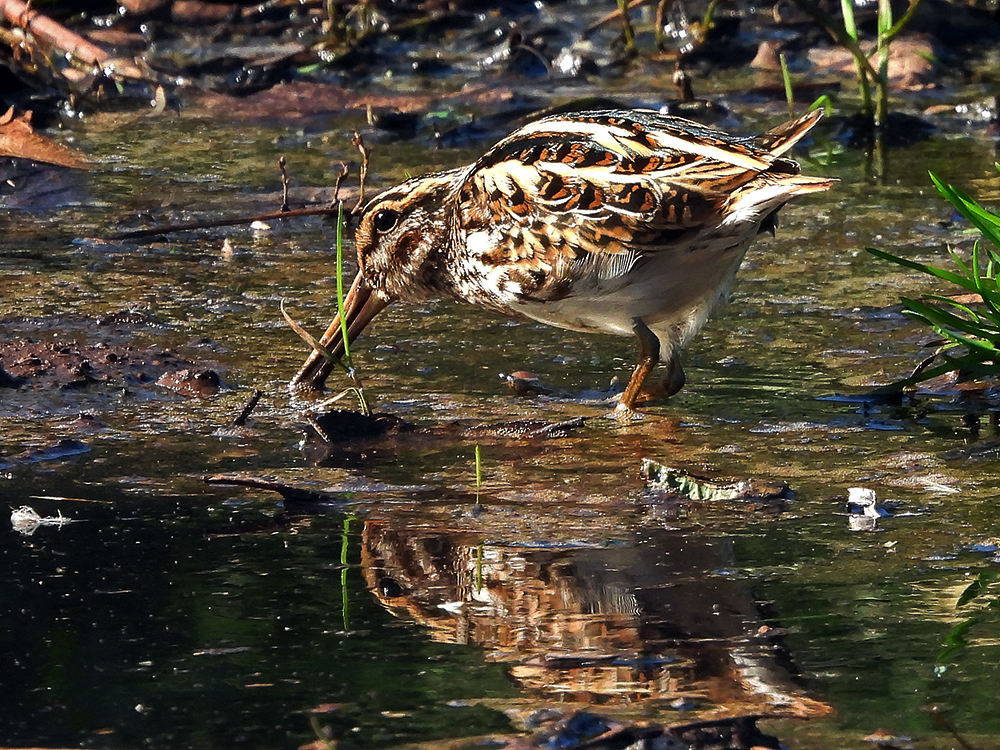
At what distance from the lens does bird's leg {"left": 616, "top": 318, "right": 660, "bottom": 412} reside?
4934 mm

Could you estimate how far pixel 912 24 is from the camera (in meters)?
10.3

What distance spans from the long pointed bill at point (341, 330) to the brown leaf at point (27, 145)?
2567 mm

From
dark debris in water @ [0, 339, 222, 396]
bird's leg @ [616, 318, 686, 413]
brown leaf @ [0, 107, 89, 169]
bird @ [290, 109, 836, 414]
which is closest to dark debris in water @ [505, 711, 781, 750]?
bird @ [290, 109, 836, 414]

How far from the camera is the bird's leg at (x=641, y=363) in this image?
493cm

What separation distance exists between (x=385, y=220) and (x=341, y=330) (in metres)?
0.81

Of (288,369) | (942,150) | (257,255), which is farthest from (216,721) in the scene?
(942,150)

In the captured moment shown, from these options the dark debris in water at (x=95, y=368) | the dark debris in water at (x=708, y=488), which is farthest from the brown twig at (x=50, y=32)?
the dark debris in water at (x=708, y=488)

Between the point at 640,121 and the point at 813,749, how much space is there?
2.64 metres

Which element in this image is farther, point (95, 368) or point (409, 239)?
point (409, 239)

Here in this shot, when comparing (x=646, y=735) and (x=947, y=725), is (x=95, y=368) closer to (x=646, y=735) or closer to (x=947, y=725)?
(x=646, y=735)

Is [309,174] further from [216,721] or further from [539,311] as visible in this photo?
[216,721]

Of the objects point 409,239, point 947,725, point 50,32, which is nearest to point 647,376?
point 409,239

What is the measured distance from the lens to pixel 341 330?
5.08 m

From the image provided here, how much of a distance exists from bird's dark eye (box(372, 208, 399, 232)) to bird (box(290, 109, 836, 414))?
0.67 feet
